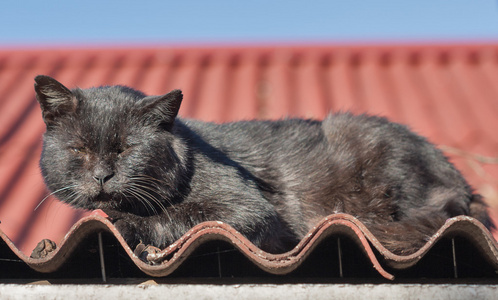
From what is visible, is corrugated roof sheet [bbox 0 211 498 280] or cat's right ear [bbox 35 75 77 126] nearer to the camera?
corrugated roof sheet [bbox 0 211 498 280]

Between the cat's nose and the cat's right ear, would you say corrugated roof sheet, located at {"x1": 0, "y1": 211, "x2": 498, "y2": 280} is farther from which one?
the cat's right ear

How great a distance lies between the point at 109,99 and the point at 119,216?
467 mm

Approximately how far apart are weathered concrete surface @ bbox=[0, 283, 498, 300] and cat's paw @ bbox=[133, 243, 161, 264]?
0.32 feet

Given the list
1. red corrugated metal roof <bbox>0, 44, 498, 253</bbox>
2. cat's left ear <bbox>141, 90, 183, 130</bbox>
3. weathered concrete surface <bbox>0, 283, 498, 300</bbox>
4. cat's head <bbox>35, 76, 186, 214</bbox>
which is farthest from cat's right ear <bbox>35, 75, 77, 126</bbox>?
red corrugated metal roof <bbox>0, 44, 498, 253</bbox>

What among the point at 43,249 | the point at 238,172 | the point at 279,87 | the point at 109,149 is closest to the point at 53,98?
the point at 109,149

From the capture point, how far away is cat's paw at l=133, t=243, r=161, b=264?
1.51m

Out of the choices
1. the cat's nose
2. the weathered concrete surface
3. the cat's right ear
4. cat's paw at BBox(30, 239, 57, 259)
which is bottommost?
the weathered concrete surface

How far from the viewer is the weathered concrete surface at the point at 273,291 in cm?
158

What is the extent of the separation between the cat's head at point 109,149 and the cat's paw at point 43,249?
27 cm

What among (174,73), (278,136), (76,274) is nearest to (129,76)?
(174,73)

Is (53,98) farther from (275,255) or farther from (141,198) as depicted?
(275,255)

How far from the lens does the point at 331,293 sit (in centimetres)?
160

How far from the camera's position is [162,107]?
6.59 ft

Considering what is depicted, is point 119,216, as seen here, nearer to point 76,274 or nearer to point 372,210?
point 76,274
